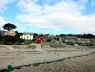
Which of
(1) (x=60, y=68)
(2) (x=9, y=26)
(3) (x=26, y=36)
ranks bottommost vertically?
(1) (x=60, y=68)

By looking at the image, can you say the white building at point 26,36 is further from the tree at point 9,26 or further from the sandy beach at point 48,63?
A: the sandy beach at point 48,63

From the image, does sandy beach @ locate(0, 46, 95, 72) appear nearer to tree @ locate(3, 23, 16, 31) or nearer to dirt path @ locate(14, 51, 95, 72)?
dirt path @ locate(14, 51, 95, 72)

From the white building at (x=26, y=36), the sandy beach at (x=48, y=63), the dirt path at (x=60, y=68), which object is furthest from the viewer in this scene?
the white building at (x=26, y=36)

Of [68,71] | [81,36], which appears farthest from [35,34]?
[68,71]

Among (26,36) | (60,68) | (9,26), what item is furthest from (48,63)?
(9,26)

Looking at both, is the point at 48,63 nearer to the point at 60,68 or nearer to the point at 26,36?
the point at 60,68

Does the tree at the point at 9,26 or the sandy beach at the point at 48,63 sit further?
the tree at the point at 9,26

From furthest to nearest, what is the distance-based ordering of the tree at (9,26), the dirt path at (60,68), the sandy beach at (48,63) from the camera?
the tree at (9,26)
the sandy beach at (48,63)
the dirt path at (60,68)

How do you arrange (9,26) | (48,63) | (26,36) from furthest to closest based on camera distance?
(9,26), (26,36), (48,63)

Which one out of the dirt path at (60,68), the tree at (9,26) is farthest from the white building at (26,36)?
the dirt path at (60,68)

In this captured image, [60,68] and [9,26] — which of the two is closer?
[60,68]


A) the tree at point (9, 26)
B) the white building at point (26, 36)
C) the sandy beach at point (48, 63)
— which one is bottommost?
the sandy beach at point (48, 63)

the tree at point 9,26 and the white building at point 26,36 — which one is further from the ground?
the tree at point 9,26

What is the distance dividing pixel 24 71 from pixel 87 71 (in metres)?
3.19
